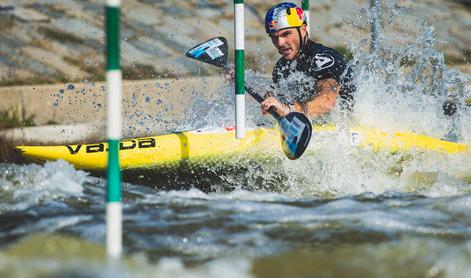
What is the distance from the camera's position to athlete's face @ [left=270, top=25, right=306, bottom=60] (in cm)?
583

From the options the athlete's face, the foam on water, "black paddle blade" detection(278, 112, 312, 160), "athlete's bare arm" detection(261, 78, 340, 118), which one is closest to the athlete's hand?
"athlete's bare arm" detection(261, 78, 340, 118)

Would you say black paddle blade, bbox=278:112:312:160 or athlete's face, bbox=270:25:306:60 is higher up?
athlete's face, bbox=270:25:306:60

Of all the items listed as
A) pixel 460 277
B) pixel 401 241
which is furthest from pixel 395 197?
pixel 460 277

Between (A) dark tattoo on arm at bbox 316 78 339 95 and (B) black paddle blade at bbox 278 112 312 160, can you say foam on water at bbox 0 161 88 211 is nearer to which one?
(B) black paddle blade at bbox 278 112 312 160

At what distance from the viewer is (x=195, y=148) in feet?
17.6

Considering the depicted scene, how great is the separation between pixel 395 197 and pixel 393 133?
1339mm

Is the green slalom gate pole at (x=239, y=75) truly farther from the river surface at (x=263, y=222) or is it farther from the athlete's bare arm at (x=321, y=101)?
the athlete's bare arm at (x=321, y=101)

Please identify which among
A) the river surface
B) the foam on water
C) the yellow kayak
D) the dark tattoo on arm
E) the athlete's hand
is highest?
the dark tattoo on arm

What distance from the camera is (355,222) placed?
12.2ft

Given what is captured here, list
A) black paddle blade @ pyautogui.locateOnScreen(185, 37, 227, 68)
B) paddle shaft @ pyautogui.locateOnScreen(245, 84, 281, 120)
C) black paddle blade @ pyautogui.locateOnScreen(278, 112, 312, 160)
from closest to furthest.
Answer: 1. black paddle blade @ pyautogui.locateOnScreen(278, 112, 312, 160)
2. paddle shaft @ pyautogui.locateOnScreen(245, 84, 281, 120)
3. black paddle blade @ pyautogui.locateOnScreen(185, 37, 227, 68)

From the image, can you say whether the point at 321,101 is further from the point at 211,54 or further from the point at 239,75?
the point at 211,54

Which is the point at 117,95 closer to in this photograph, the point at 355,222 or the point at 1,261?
the point at 1,261

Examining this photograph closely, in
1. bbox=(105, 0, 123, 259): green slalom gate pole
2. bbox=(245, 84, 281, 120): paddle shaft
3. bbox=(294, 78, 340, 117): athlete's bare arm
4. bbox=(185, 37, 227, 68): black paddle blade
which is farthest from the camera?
bbox=(185, 37, 227, 68): black paddle blade

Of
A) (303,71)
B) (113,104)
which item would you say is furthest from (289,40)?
(113,104)
